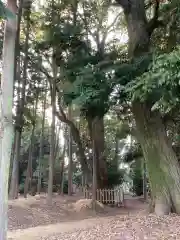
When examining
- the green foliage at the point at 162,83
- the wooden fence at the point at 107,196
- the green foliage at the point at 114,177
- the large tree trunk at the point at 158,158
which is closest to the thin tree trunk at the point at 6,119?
the green foliage at the point at 162,83

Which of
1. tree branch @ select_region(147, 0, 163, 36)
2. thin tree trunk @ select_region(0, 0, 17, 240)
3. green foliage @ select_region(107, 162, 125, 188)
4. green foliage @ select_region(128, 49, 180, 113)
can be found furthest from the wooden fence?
thin tree trunk @ select_region(0, 0, 17, 240)

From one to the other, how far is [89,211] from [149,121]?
19.6 ft

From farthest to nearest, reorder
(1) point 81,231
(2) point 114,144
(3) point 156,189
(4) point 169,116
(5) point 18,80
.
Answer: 1. (2) point 114,144
2. (5) point 18,80
3. (4) point 169,116
4. (3) point 156,189
5. (1) point 81,231

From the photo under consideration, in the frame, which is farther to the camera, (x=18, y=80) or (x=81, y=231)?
(x=18, y=80)

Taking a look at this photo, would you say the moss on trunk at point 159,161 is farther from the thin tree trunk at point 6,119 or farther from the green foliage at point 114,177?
the green foliage at point 114,177

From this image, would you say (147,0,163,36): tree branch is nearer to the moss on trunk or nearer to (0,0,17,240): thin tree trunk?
the moss on trunk

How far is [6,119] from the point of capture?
548 centimetres

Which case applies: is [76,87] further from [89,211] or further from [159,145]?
[89,211]

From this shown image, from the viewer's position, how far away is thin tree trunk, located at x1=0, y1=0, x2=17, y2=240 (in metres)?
5.34

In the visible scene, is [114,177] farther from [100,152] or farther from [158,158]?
[158,158]

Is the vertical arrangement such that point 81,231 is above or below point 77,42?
below

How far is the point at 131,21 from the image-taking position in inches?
395

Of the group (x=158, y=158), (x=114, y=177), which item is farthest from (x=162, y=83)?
(x=114, y=177)

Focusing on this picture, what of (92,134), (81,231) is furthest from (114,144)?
(81,231)
